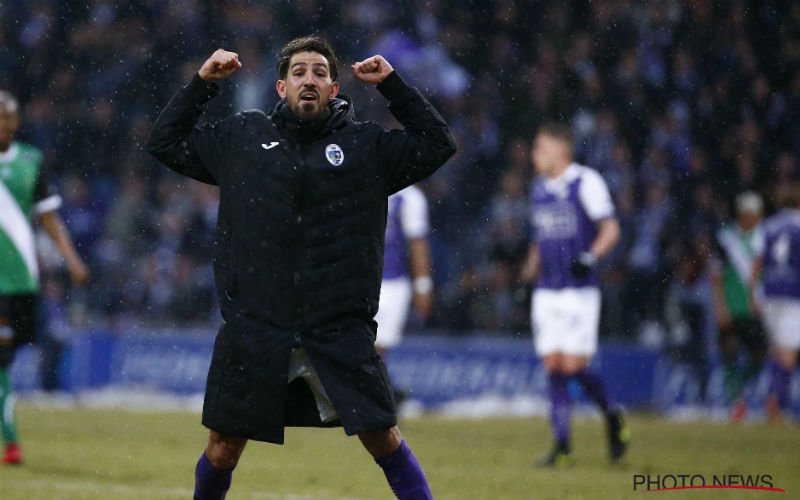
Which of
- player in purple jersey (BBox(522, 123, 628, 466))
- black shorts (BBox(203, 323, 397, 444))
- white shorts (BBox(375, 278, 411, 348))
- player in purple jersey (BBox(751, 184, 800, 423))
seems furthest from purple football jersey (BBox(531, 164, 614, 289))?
black shorts (BBox(203, 323, 397, 444))

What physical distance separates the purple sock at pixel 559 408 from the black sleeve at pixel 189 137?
517 cm

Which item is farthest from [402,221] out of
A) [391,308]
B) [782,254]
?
[782,254]

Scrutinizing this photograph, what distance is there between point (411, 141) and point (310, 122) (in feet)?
1.28

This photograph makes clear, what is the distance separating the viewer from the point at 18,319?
31.4 feet

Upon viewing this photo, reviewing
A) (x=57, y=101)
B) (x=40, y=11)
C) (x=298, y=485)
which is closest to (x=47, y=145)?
(x=57, y=101)

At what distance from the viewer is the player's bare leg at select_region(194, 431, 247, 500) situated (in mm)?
5344

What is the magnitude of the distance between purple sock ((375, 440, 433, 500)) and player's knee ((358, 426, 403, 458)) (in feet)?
0.09

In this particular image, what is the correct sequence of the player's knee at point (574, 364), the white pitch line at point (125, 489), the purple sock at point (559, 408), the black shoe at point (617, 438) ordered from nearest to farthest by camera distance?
the white pitch line at point (125, 489), the purple sock at point (559, 408), the black shoe at point (617, 438), the player's knee at point (574, 364)

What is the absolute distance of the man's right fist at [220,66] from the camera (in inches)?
212

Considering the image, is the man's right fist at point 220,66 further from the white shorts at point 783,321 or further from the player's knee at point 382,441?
the white shorts at point 783,321

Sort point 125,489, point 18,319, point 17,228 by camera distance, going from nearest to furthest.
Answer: point 125,489
point 18,319
point 17,228

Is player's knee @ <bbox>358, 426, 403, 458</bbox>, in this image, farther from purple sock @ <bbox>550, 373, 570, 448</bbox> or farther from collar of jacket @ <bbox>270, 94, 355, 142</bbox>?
purple sock @ <bbox>550, 373, 570, 448</bbox>

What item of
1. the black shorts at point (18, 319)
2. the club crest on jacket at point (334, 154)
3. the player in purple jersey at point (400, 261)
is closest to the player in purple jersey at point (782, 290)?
the player in purple jersey at point (400, 261)

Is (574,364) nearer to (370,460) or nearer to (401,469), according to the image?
(370,460)
